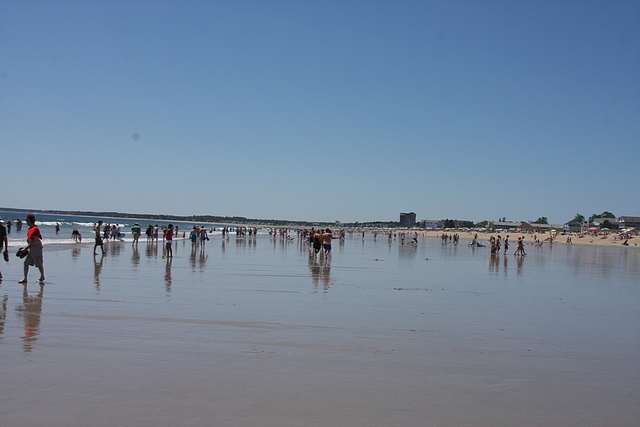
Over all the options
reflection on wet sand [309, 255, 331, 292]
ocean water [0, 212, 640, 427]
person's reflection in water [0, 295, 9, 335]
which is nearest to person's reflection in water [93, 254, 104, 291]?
ocean water [0, 212, 640, 427]

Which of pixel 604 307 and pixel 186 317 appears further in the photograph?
pixel 604 307

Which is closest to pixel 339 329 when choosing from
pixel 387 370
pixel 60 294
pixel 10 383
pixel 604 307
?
pixel 387 370

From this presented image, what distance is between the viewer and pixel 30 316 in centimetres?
842

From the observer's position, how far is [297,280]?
598 inches

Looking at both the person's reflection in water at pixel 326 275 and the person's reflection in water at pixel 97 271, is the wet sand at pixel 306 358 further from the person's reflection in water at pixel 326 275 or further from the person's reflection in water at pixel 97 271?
the person's reflection in water at pixel 326 275

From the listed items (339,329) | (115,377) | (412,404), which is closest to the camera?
(412,404)

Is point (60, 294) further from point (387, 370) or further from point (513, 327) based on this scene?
point (513, 327)

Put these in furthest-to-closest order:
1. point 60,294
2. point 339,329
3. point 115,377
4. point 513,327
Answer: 1. point 60,294
2. point 513,327
3. point 339,329
4. point 115,377

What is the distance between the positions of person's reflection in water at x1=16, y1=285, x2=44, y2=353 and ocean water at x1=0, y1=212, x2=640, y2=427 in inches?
0.7

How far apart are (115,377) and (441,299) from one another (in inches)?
334

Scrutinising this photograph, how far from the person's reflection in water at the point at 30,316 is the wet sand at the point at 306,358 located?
3 cm

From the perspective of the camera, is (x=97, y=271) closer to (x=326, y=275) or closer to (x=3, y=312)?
(x=326, y=275)

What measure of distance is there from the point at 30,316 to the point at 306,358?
4965 mm

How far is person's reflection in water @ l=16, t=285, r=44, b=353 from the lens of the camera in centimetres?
676
